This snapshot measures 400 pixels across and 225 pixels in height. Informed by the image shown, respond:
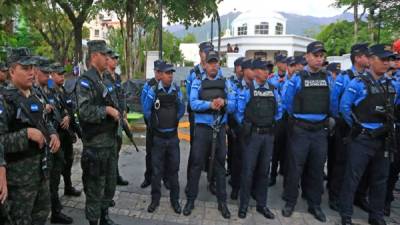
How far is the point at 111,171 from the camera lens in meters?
4.19

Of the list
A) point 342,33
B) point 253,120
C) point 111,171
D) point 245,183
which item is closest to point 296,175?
point 245,183

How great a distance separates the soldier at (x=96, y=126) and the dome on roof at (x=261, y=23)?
161 feet

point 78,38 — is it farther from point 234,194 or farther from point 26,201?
point 26,201

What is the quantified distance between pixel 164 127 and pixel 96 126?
107 centimetres

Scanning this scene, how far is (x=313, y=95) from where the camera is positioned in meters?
4.68

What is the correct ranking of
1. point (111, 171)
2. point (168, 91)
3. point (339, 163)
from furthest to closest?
point (339, 163)
point (168, 91)
point (111, 171)

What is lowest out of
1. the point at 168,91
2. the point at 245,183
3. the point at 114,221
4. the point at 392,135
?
the point at 114,221

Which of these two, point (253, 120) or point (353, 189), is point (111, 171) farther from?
point (353, 189)

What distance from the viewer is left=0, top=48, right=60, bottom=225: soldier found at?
3.09 m

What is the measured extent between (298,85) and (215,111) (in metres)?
1.16

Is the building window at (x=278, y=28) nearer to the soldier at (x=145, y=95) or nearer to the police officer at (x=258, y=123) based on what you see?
the soldier at (x=145, y=95)

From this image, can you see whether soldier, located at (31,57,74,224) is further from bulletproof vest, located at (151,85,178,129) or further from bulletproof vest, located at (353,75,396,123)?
bulletproof vest, located at (353,75,396,123)

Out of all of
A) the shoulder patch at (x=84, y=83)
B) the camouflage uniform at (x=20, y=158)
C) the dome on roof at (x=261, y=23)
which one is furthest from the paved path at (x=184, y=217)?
the dome on roof at (x=261, y=23)

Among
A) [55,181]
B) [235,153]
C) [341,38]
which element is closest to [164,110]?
[235,153]
